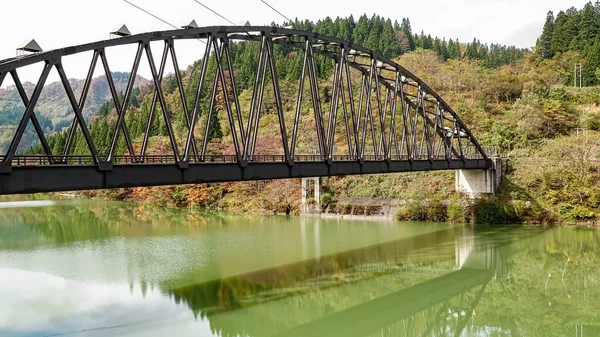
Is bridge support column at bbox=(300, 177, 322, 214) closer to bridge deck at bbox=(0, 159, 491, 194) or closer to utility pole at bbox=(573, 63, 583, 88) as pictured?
bridge deck at bbox=(0, 159, 491, 194)

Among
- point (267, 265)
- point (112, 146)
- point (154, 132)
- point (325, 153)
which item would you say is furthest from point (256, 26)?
point (154, 132)

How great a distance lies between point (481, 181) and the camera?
42.0 m

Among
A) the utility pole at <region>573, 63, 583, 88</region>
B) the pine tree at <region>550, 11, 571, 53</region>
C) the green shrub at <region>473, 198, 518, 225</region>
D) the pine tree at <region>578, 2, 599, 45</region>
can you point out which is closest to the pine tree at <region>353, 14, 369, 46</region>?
the pine tree at <region>550, 11, 571, 53</region>

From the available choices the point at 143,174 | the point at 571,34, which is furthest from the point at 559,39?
the point at 143,174

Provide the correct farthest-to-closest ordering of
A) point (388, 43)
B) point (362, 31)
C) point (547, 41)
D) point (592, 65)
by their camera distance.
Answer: point (362, 31)
point (388, 43)
point (547, 41)
point (592, 65)

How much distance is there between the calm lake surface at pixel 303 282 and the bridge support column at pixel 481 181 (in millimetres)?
4972

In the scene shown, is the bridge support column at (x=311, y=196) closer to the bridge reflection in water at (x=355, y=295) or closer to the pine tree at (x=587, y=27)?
the bridge reflection in water at (x=355, y=295)

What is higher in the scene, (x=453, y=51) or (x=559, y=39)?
(x=453, y=51)

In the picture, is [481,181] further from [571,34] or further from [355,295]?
[571,34]

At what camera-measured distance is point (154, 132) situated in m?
76.0

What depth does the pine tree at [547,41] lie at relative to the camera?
257 feet

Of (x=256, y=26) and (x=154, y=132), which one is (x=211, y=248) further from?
(x=154, y=132)

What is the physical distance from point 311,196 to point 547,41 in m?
53.5

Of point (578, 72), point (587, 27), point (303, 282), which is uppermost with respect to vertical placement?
point (587, 27)
